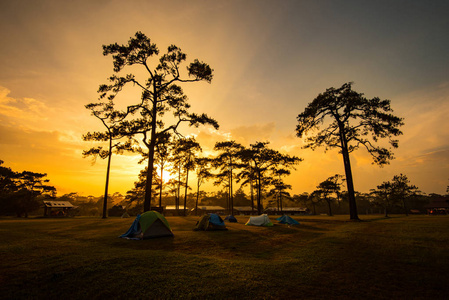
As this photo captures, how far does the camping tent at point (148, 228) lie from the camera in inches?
529

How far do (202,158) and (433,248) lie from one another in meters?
35.7

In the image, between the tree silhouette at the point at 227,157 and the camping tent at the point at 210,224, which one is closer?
the camping tent at the point at 210,224

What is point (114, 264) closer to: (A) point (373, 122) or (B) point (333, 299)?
(B) point (333, 299)

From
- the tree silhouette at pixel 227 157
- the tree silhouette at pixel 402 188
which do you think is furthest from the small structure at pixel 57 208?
the tree silhouette at pixel 402 188

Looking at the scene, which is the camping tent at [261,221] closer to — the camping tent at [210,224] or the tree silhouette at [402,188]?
the camping tent at [210,224]

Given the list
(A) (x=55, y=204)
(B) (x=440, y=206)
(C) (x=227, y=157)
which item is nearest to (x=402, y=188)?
(B) (x=440, y=206)

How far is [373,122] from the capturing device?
78.2ft

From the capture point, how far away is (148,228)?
13555mm

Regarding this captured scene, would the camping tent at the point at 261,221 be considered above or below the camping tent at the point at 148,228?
below

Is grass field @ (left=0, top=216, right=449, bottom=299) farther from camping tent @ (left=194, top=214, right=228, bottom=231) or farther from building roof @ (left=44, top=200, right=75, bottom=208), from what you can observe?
building roof @ (left=44, top=200, right=75, bottom=208)

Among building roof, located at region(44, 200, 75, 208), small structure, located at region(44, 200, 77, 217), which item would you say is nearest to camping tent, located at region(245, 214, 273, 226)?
small structure, located at region(44, 200, 77, 217)

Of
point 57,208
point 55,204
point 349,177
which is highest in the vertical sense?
point 349,177

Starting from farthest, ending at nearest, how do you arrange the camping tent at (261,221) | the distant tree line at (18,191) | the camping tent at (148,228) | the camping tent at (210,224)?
the distant tree line at (18,191), the camping tent at (261,221), the camping tent at (210,224), the camping tent at (148,228)

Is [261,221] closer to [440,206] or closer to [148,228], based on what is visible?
[148,228]
